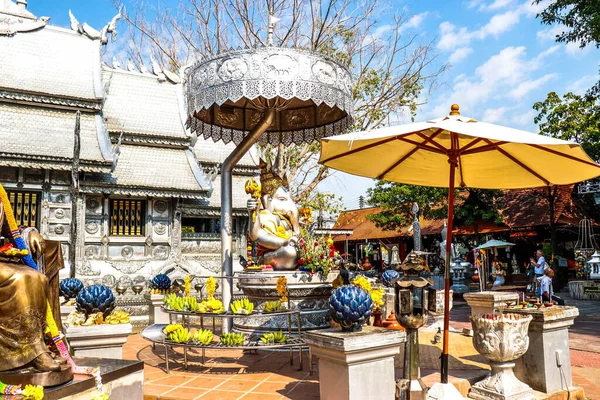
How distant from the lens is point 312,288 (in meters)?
6.98

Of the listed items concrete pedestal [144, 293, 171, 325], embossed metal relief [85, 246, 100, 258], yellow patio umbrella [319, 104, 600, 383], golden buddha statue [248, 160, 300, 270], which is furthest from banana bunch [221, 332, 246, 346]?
embossed metal relief [85, 246, 100, 258]

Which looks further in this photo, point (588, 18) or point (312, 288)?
point (588, 18)

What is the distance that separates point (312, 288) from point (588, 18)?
1121 centimetres

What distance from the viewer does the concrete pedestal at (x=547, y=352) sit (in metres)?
4.87

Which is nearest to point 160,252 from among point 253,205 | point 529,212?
point 253,205

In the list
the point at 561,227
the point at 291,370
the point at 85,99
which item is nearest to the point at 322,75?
the point at 291,370

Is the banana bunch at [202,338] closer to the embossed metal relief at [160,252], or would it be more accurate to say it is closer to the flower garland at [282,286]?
the flower garland at [282,286]

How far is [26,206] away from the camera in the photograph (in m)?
13.8

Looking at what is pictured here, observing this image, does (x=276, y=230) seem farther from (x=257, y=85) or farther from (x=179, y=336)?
(x=179, y=336)

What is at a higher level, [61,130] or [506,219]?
[61,130]

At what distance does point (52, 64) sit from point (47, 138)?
292 centimetres

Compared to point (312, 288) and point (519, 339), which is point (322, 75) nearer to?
point (312, 288)

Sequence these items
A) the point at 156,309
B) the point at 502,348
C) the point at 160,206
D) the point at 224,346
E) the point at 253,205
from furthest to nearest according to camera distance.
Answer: the point at 160,206
the point at 156,309
the point at 253,205
the point at 224,346
the point at 502,348

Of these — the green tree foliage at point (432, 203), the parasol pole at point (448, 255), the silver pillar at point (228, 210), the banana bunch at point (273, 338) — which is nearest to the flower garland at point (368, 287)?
the parasol pole at point (448, 255)
